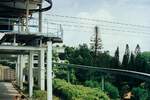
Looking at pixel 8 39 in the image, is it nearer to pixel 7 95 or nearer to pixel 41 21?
pixel 41 21

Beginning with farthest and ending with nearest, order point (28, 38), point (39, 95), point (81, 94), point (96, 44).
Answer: point (96, 44), point (28, 38), point (39, 95), point (81, 94)

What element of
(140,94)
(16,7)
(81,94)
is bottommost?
(140,94)

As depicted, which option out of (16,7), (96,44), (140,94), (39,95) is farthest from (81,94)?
(96,44)

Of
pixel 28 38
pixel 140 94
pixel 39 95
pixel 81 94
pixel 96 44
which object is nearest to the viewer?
pixel 81 94

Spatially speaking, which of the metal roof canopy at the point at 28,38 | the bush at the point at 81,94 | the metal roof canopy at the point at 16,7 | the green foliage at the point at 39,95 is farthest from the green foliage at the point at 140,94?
the metal roof canopy at the point at 16,7

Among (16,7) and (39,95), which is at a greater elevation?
(16,7)

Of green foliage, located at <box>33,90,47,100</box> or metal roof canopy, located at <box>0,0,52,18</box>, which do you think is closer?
green foliage, located at <box>33,90,47,100</box>

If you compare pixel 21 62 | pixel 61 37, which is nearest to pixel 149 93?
pixel 61 37

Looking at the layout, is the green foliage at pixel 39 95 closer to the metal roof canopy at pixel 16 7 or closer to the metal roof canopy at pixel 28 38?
the metal roof canopy at pixel 28 38

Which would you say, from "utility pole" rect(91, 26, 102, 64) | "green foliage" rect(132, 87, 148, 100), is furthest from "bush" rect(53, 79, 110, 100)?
"utility pole" rect(91, 26, 102, 64)

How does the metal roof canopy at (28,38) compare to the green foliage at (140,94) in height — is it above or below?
above

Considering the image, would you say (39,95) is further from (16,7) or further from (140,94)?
(140,94)

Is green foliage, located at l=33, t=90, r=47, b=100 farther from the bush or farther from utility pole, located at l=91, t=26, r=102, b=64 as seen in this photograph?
utility pole, located at l=91, t=26, r=102, b=64

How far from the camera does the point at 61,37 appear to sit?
103 ft
